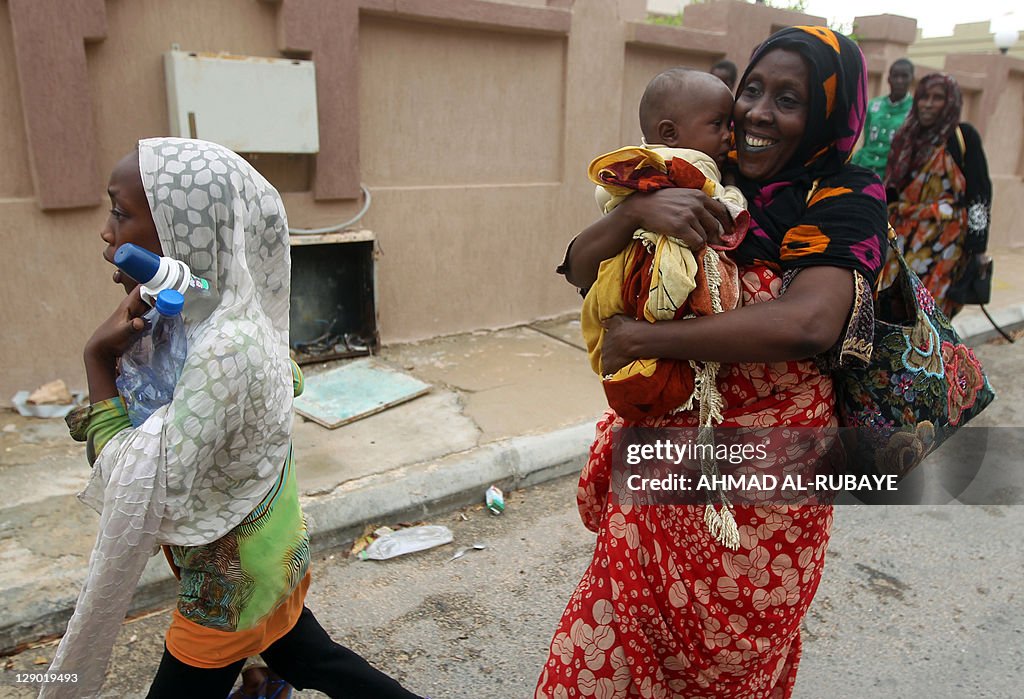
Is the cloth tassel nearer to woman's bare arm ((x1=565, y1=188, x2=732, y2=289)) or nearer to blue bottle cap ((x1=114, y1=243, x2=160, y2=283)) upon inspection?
woman's bare arm ((x1=565, y1=188, x2=732, y2=289))

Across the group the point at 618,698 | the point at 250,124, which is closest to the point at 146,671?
the point at 618,698

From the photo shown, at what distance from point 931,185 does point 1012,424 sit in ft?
5.42

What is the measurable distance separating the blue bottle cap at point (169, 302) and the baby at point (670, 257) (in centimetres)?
77

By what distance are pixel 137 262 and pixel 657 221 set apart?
3.01 ft

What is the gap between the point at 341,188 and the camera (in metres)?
4.86

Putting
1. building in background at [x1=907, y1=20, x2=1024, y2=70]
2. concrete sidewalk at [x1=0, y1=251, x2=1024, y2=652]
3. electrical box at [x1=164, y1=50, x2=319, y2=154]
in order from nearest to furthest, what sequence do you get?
concrete sidewalk at [x1=0, y1=251, x2=1024, y2=652]
electrical box at [x1=164, y1=50, x2=319, y2=154]
building in background at [x1=907, y1=20, x2=1024, y2=70]

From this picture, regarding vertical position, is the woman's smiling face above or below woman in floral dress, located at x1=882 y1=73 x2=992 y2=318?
above

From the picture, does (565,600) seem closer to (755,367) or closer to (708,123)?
(755,367)

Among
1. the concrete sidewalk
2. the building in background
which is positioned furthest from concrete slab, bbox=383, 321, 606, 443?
the building in background

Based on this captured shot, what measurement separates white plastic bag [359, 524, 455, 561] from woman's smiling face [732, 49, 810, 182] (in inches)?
84.8

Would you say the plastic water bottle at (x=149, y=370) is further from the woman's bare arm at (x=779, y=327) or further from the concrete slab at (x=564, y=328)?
the concrete slab at (x=564, y=328)

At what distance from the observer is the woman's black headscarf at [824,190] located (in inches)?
54.7

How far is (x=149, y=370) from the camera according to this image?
1.57 metres

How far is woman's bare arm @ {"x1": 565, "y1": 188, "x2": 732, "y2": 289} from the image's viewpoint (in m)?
1.38
